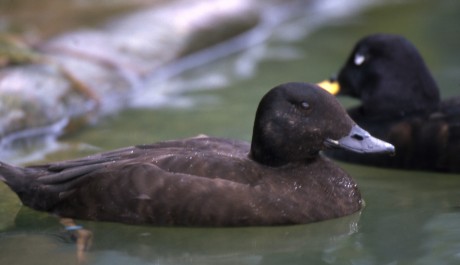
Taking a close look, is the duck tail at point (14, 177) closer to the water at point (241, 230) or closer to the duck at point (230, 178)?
the duck at point (230, 178)

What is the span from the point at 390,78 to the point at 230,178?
2.03 meters

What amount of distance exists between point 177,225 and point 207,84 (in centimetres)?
408

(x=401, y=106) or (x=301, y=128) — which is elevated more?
(x=301, y=128)

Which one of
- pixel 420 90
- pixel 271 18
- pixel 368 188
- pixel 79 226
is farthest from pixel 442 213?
pixel 271 18

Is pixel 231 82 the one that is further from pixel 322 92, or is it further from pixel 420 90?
pixel 322 92

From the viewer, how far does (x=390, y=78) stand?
21.6 feet

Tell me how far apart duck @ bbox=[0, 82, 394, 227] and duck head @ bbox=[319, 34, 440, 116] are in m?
1.41

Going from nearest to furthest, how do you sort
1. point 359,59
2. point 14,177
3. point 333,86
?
point 14,177, point 359,59, point 333,86

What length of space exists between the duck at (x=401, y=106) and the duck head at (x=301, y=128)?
1049 millimetres

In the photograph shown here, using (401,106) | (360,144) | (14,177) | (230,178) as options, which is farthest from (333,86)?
(14,177)

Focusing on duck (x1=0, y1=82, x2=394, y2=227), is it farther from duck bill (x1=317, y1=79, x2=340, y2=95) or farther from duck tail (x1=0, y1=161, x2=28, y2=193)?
duck bill (x1=317, y1=79, x2=340, y2=95)

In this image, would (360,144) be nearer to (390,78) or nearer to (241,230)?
(241,230)

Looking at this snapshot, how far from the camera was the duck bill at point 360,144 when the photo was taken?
5117mm

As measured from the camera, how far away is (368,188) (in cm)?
588
